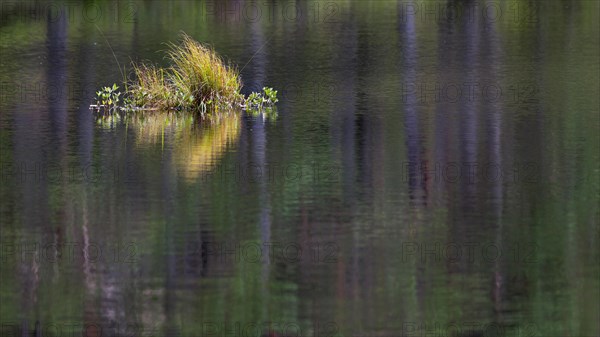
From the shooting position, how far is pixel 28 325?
11.0m

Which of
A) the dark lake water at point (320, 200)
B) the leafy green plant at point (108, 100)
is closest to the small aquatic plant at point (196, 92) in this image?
the leafy green plant at point (108, 100)

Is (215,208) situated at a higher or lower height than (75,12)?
lower

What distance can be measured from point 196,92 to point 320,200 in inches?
300

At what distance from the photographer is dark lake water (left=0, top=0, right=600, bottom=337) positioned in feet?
37.3

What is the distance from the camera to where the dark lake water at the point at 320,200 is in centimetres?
1136

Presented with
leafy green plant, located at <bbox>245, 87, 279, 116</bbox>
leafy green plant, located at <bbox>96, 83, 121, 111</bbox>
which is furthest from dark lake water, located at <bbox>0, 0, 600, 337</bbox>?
leafy green plant, located at <bbox>96, 83, 121, 111</bbox>

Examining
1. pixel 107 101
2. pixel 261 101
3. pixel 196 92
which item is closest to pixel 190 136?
pixel 196 92

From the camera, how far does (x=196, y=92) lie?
22.9 metres

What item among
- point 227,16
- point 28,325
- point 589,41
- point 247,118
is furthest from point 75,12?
point 28,325

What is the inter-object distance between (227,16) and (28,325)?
27159 millimetres

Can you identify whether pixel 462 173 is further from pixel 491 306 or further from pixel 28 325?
pixel 28 325

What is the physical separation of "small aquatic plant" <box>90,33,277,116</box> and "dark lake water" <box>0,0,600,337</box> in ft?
1.88

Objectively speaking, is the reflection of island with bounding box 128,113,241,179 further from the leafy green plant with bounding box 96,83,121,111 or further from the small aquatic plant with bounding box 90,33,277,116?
the leafy green plant with bounding box 96,83,121,111

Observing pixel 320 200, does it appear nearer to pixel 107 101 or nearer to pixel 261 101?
pixel 261 101
